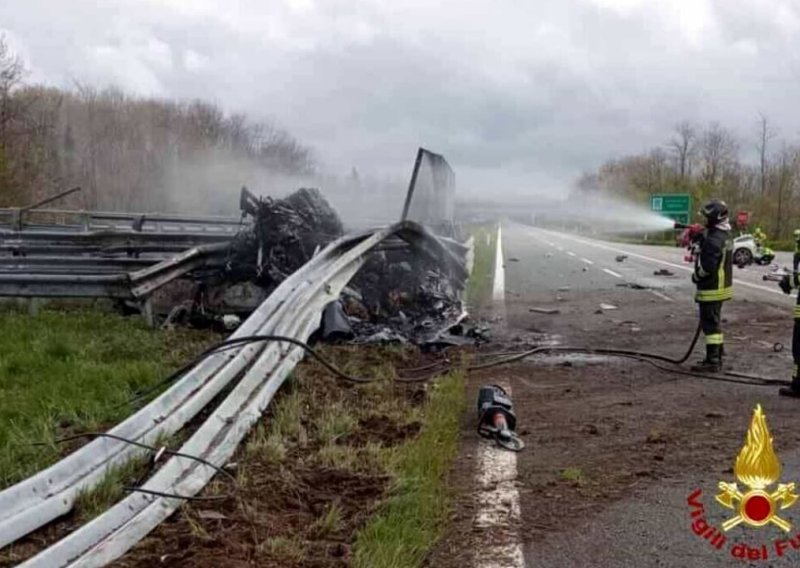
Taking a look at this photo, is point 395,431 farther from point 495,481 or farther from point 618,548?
point 618,548

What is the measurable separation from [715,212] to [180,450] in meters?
5.53

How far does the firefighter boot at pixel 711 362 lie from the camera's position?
6.71 metres

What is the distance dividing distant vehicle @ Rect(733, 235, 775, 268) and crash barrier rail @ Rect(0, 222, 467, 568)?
1898 centimetres

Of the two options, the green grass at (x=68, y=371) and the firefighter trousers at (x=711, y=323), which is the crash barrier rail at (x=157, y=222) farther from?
the firefighter trousers at (x=711, y=323)

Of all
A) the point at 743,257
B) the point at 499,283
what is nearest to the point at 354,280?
the point at 499,283

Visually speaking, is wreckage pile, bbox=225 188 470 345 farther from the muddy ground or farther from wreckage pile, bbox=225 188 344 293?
the muddy ground

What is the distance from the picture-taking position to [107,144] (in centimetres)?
4400

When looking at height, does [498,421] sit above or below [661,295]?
above

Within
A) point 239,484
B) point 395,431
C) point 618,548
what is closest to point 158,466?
point 239,484

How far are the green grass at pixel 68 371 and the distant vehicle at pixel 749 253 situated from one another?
1937 centimetres

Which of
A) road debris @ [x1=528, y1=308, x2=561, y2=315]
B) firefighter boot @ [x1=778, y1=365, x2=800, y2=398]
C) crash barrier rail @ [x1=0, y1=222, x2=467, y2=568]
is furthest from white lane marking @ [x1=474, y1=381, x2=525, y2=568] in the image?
road debris @ [x1=528, y1=308, x2=561, y2=315]

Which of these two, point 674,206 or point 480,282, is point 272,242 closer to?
point 480,282

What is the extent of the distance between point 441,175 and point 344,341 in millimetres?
6057

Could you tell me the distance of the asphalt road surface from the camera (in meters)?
3.12
